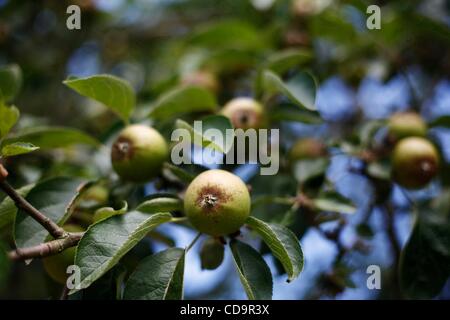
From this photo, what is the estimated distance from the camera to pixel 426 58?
265cm

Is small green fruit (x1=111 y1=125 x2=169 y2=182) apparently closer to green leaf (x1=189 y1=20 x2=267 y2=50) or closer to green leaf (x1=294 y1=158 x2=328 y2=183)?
green leaf (x1=294 y1=158 x2=328 y2=183)

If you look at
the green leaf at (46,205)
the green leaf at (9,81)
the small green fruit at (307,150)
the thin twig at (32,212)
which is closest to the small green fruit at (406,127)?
the small green fruit at (307,150)

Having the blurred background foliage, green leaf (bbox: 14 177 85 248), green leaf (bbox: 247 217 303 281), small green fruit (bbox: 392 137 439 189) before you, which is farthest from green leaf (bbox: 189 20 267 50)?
green leaf (bbox: 247 217 303 281)

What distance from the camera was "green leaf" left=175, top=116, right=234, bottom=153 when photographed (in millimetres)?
1372

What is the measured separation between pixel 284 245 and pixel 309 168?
54cm

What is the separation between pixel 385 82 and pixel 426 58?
406 millimetres

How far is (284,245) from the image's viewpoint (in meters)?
1.30

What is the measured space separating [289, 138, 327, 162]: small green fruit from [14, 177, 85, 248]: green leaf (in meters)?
0.76

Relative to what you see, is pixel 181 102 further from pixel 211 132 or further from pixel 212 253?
pixel 212 253
